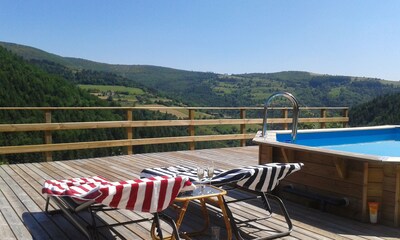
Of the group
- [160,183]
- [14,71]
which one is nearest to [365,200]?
[160,183]

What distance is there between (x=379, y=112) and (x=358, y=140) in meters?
11.0

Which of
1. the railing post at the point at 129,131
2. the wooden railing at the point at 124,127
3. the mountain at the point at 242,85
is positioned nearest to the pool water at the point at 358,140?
the wooden railing at the point at 124,127

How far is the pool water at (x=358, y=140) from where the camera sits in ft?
20.6

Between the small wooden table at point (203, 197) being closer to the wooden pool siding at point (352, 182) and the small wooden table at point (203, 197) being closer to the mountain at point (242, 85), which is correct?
the wooden pool siding at point (352, 182)

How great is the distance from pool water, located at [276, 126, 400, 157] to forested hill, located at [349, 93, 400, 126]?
728 centimetres

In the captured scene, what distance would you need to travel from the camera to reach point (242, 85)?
5878 cm

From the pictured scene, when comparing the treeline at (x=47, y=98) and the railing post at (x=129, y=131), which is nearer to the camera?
the railing post at (x=129, y=131)

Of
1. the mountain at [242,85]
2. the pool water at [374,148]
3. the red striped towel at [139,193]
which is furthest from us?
the mountain at [242,85]

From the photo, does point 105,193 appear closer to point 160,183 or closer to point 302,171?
point 160,183

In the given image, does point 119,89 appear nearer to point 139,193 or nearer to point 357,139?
point 357,139

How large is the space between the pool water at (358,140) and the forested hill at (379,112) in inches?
287

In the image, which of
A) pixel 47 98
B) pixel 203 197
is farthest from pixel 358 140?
pixel 47 98

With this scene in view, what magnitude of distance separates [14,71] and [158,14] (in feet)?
44.5

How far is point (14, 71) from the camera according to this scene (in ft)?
78.6
